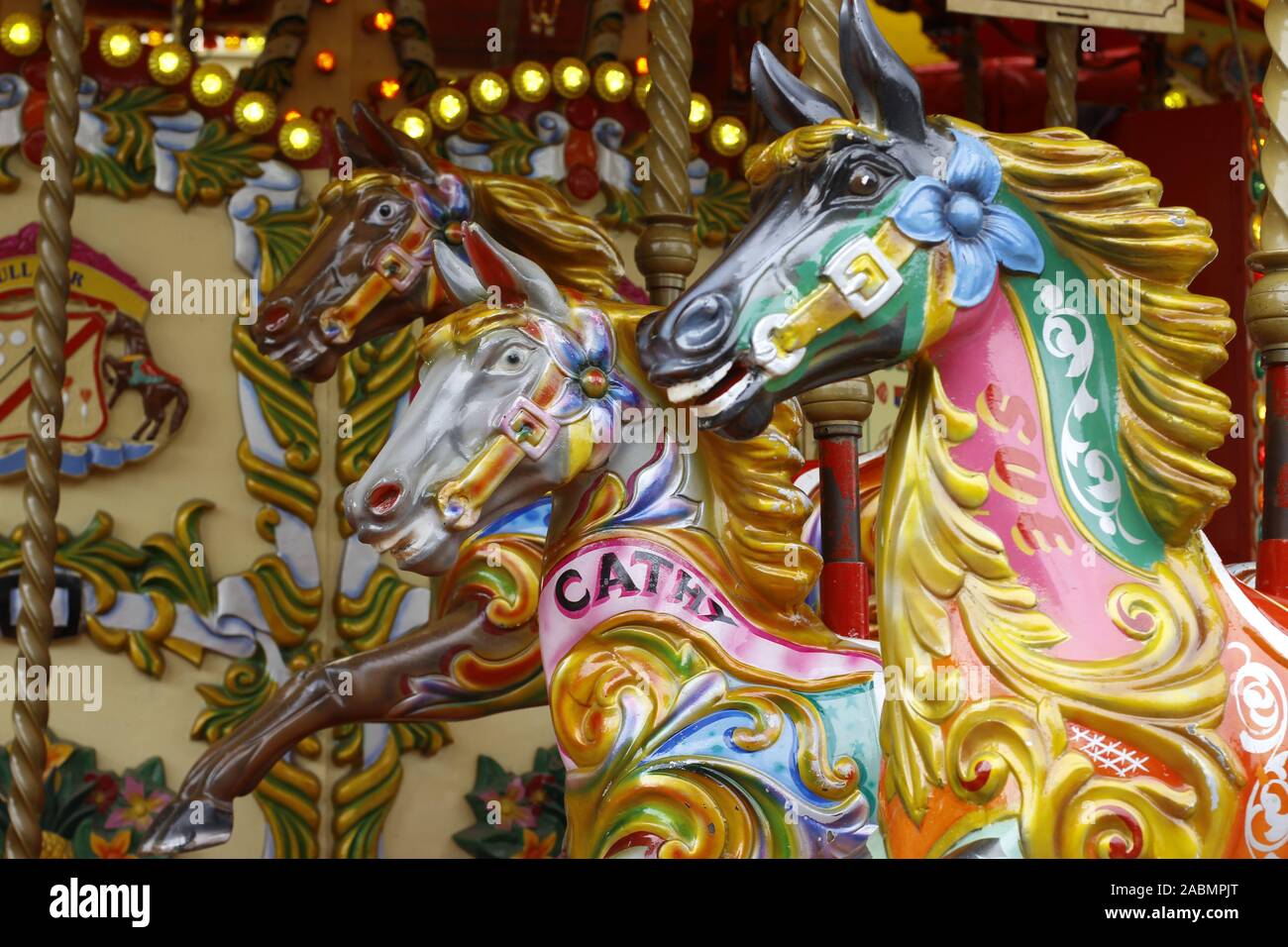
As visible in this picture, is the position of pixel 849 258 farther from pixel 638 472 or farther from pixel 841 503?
pixel 841 503

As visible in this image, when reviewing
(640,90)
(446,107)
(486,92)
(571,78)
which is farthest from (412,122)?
(640,90)

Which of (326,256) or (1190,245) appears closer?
(1190,245)

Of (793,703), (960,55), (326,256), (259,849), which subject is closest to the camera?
(793,703)

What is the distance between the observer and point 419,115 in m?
4.16

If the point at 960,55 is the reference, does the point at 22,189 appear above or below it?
below

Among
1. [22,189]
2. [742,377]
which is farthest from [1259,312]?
[22,189]

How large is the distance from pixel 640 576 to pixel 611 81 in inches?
90.6

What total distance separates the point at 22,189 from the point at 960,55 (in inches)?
102

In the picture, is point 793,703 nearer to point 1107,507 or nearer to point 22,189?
point 1107,507

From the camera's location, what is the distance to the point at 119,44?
4.07 meters

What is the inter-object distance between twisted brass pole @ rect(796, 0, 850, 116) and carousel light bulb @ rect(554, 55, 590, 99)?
5.22 ft

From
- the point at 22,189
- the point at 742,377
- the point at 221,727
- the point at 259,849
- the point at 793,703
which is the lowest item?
the point at 259,849
